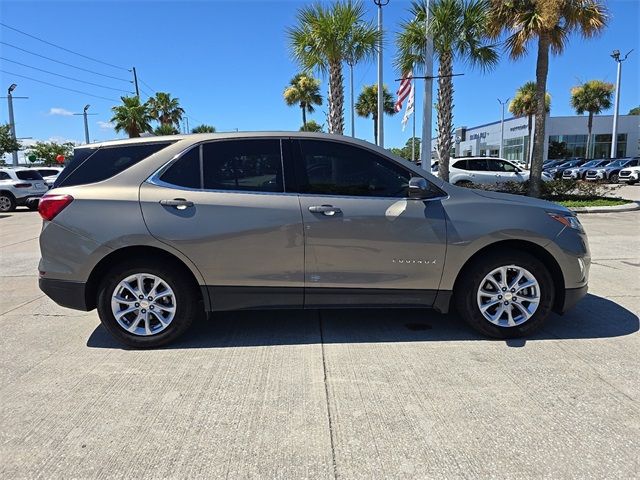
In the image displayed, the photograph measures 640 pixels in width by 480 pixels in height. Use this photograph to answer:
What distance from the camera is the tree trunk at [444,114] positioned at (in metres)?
16.4

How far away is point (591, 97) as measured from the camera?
46562mm

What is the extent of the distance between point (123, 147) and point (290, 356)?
229 cm

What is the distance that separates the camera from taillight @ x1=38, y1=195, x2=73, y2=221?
3816mm

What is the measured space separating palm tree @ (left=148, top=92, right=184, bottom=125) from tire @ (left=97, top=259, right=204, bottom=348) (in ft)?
146

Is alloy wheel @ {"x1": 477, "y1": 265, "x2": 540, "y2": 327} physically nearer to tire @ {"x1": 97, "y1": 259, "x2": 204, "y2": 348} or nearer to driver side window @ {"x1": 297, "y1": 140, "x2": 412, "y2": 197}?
driver side window @ {"x1": 297, "y1": 140, "x2": 412, "y2": 197}

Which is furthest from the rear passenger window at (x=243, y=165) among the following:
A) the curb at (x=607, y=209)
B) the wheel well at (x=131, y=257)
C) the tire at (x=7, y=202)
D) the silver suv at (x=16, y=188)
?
the tire at (x=7, y=202)

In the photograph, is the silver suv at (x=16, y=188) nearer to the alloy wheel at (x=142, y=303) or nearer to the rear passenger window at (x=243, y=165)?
the alloy wheel at (x=142, y=303)

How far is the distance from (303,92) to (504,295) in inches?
1637

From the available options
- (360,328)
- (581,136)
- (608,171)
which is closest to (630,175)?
(608,171)

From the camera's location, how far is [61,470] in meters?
2.44

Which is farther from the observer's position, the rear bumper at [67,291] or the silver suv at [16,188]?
the silver suv at [16,188]

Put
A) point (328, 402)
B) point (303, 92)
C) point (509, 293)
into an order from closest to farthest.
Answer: point (328, 402) → point (509, 293) → point (303, 92)

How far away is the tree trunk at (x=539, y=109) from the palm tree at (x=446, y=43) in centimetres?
202

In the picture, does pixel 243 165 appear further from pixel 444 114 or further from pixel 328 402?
pixel 444 114
